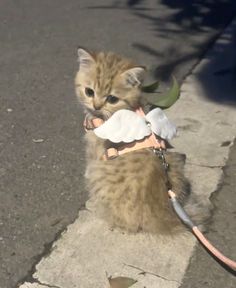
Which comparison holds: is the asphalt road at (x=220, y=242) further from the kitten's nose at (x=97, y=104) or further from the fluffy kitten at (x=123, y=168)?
the kitten's nose at (x=97, y=104)

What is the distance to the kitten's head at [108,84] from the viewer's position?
405cm

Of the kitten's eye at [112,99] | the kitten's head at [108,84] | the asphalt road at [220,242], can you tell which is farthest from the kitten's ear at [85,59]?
the asphalt road at [220,242]

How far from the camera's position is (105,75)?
4082 mm

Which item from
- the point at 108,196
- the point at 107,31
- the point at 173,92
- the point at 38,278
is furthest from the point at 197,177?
the point at 107,31

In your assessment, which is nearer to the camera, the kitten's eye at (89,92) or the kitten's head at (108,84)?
the kitten's head at (108,84)

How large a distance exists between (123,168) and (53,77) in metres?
2.83

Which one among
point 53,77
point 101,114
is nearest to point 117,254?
point 101,114

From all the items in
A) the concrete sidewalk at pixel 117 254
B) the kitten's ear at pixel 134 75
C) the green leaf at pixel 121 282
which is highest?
the kitten's ear at pixel 134 75

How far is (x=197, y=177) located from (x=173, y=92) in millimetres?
698

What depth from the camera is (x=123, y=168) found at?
12.3 ft

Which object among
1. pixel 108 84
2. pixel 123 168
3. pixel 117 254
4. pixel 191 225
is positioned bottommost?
pixel 117 254

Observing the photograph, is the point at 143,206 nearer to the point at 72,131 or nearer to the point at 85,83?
the point at 85,83

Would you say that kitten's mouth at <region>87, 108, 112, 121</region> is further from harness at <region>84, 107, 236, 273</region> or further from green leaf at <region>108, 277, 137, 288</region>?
green leaf at <region>108, 277, 137, 288</region>

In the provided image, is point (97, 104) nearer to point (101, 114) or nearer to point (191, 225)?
point (101, 114)
